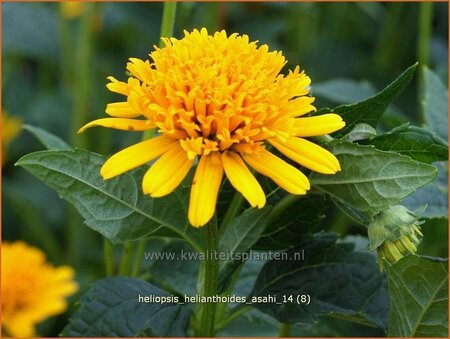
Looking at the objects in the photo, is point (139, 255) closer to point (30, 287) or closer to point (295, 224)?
point (295, 224)

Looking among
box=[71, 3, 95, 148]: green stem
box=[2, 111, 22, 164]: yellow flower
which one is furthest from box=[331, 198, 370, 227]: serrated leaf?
box=[2, 111, 22, 164]: yellow flower

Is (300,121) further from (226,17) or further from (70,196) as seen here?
(226,17)

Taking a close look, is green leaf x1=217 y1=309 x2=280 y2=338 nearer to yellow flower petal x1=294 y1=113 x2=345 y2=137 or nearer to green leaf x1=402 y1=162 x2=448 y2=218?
green leaf x1=402 y1=162 x2=448 y2=218

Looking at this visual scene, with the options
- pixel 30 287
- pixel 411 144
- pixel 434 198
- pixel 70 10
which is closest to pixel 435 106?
pixel 434 198

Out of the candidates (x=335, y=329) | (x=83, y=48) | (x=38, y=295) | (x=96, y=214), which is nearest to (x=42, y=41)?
(x=83, y=48)

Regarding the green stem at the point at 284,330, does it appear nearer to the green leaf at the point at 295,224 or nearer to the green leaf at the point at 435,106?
the green leaf at the point at 295,224

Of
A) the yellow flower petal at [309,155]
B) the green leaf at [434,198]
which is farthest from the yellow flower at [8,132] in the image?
the yellow flower petal at [309,155]
